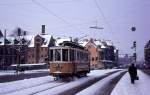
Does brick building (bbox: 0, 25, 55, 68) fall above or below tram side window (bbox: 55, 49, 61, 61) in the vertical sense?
above

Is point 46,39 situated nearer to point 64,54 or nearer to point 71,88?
point 64,54

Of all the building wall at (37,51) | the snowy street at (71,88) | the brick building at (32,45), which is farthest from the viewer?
the building wall at (37,51)

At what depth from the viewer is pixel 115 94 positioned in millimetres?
18547

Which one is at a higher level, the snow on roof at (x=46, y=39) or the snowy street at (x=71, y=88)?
the snow on roof at (x=46, y=39)

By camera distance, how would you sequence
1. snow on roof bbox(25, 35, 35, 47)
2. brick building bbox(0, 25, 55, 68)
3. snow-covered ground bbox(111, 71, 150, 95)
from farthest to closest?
snow on roof bbox(25, 35, 35, 47), brick building bbox(0, 25, 55, 68), snow-covered ground bbox(111, 71, 150, 95)

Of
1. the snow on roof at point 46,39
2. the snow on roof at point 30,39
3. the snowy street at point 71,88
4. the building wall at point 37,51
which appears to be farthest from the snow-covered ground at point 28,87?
the snow on roof at point 46,39

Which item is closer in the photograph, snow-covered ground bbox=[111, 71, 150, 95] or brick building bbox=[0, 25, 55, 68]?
snow-covered ground bbox=[111, 71, 150, 95]

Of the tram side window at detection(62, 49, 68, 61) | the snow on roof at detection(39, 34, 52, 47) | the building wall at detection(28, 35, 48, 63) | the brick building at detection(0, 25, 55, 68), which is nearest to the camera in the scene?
the tram side window at detection(62, 49, 68, 61)

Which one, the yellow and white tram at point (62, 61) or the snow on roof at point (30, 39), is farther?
the snow on roof at point (30, 39)

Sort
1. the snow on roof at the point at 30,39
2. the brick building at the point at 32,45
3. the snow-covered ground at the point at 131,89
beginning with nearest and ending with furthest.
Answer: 1. the snow-covered ground at the point at 131,89
2. the brick building at the point at 32,45
3. the snow on roof at the point at 30,39

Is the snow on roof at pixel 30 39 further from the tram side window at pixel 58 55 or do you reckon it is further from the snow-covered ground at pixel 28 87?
the snow-covered ground at pixel 28 87

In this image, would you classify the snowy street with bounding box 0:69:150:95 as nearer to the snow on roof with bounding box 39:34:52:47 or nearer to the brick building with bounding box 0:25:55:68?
the brick building with bounding box 0:25:55:68

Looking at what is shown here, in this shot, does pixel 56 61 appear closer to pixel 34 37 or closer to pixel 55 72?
pixel 55 72

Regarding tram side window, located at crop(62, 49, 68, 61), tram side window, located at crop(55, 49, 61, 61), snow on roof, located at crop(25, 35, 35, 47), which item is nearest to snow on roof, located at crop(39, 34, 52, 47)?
snow on roof, located at crop(25, 35, 35, 47)
